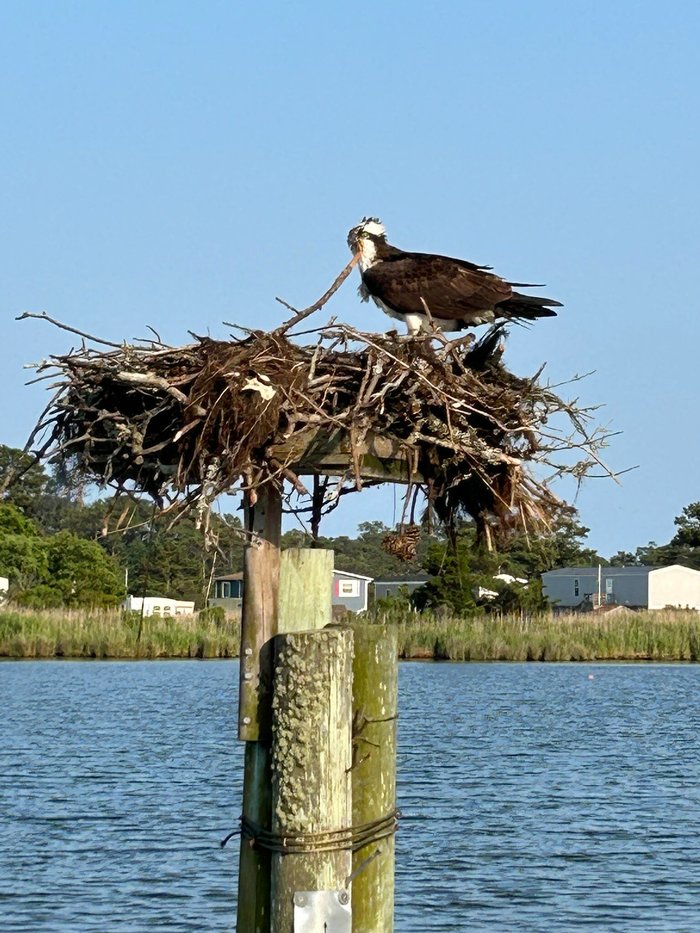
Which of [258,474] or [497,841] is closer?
[258,474]

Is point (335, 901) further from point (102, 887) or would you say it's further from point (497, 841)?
point (497, 841)

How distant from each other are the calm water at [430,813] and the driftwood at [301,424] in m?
7.88

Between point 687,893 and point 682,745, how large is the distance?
13.2 metres

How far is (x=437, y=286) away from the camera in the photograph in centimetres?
894

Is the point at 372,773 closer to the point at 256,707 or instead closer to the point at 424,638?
the point at 256,707

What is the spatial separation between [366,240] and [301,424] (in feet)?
12.7

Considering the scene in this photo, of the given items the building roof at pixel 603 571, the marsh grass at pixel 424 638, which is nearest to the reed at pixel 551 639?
the marsh grass at pixel 424 638

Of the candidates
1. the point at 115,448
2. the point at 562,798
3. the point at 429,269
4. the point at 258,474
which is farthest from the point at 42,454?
the point at 562,798

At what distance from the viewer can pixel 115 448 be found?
6.05m

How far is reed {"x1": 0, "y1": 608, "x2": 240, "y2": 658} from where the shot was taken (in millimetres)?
46500

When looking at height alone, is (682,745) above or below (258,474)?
below

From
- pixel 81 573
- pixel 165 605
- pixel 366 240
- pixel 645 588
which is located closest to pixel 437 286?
pixel 366 240

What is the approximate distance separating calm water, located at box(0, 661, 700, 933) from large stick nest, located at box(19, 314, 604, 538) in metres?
7.88

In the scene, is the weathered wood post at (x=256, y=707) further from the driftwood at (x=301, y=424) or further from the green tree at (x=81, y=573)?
the green tree at (x=81, y=573)
